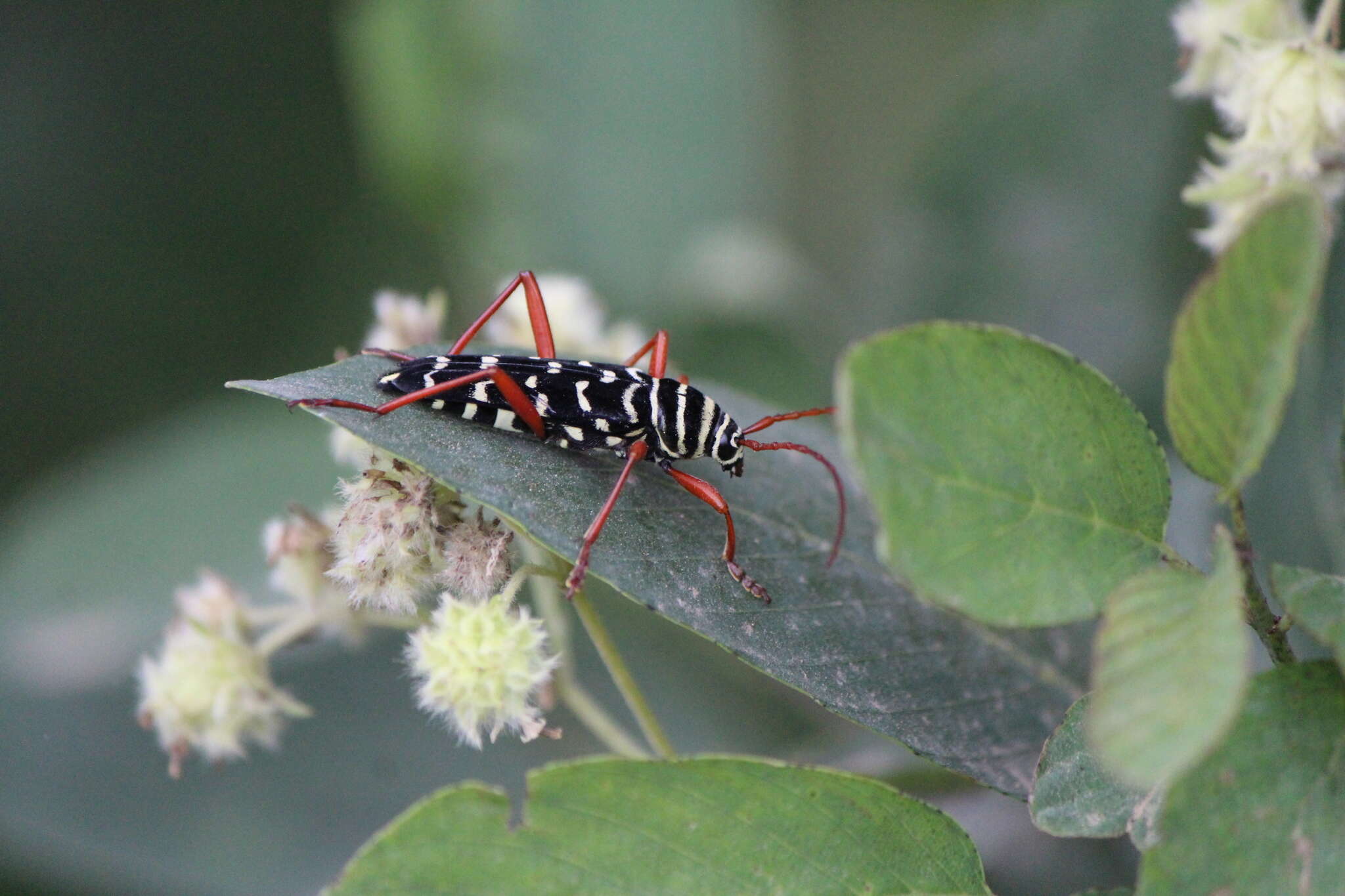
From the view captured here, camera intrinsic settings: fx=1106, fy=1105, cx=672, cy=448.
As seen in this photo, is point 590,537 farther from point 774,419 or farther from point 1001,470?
point 774,419

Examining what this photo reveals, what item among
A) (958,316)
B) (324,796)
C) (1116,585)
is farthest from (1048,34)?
(324,796)

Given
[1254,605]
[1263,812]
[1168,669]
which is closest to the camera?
[1168,669]

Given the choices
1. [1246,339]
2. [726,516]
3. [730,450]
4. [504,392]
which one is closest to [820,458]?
[730,450]

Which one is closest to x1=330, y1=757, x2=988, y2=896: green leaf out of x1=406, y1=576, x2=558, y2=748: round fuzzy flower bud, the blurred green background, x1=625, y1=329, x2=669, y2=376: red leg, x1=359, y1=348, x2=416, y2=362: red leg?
x1=406, y1=576, x2=558, y2=748: round fuzzy flower bud

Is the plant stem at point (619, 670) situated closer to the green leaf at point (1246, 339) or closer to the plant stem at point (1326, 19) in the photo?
the green leaf at point (1246, 339)

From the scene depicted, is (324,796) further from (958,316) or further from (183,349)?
(958,316)

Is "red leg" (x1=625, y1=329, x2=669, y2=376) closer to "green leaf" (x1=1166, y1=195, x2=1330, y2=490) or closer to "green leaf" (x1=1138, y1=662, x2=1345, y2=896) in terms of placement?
"green leaf" (x1=1166, y1=195, x2=1330, y2=490)
